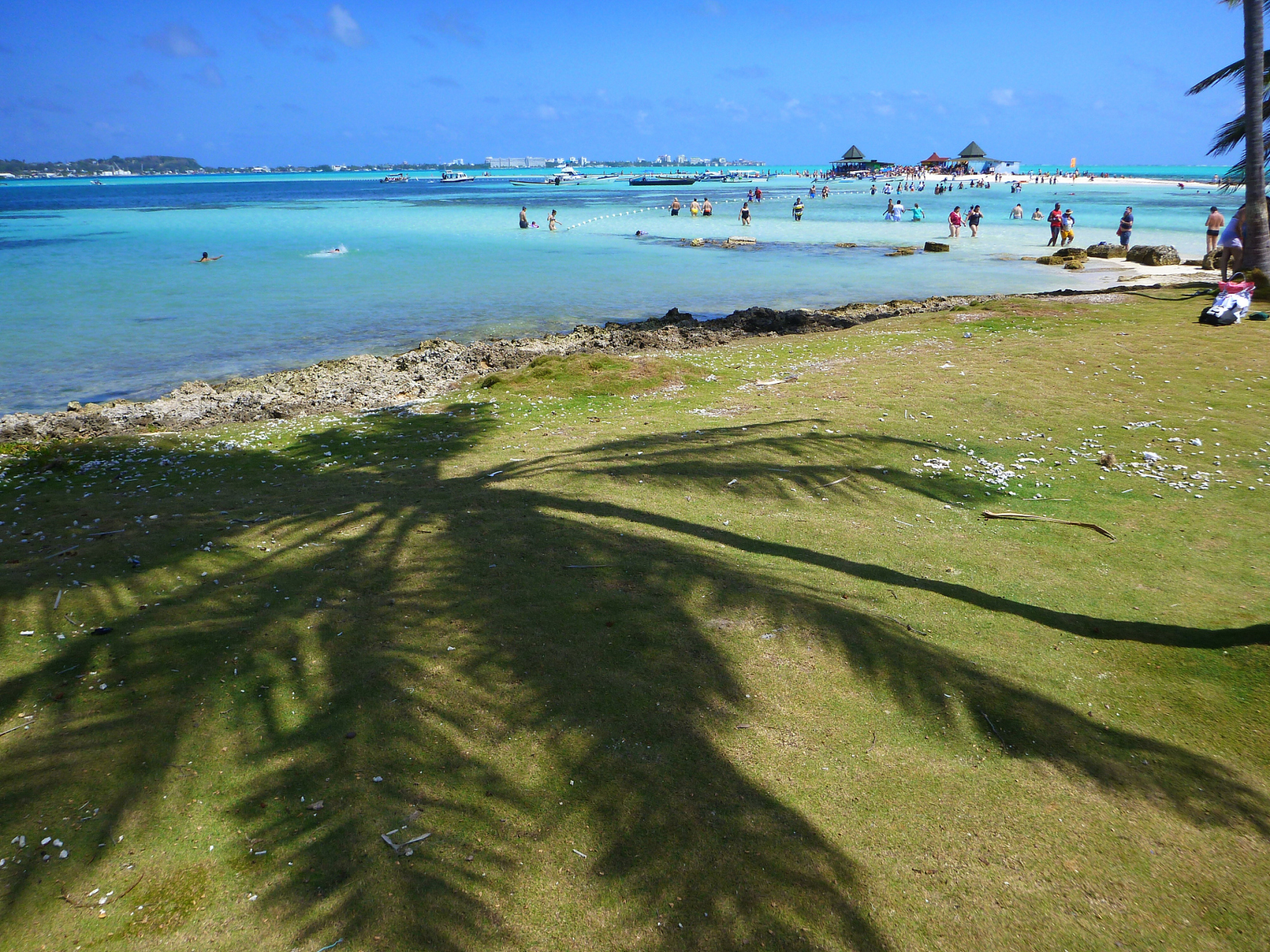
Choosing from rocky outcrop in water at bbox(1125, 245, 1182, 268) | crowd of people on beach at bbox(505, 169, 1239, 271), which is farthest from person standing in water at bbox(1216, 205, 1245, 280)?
rocky outcrop in water at bbox(1125, 245, 1182, 268)

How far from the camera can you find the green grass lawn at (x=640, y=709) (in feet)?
10.5

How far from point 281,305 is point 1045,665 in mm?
28873

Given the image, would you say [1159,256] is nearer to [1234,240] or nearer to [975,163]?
[1234,240]

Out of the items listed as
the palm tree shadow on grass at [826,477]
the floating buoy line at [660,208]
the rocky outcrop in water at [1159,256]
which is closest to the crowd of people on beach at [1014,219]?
the rocky outcrop in water at [1159,256]

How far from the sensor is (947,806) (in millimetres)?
3875

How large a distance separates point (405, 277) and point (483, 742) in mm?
33863

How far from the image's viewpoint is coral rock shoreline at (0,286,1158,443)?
13711 millimetres

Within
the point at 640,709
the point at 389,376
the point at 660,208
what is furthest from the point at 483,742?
the point at 660,208

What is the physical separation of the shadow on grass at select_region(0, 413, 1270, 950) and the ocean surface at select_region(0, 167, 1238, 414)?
15.5 m

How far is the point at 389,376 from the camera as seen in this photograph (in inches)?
653

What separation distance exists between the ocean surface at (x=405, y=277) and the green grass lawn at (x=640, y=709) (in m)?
14.6

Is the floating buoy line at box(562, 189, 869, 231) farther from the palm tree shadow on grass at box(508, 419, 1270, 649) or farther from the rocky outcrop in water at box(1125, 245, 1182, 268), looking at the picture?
the palm tree shadow on grass at box(508, 419, 1270, 649)

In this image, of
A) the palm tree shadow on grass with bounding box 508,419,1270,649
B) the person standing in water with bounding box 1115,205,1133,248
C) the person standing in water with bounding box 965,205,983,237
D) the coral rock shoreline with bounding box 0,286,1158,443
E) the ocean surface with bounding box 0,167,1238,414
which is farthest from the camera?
the person standing in water with bounding box 965,205,983,237

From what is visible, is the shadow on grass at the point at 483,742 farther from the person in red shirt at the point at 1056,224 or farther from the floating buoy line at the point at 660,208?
the floating buoy line at the point at 660,208
